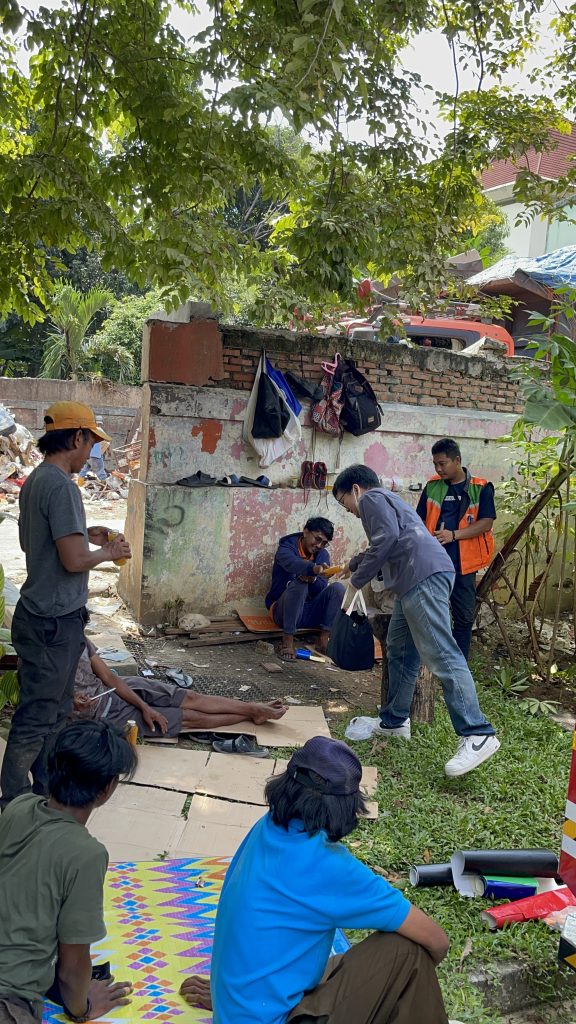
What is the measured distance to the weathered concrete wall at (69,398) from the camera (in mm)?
16578

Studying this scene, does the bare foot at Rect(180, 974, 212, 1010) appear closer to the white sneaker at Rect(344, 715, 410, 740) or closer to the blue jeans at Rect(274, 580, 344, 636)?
the white sneaker at Rect(344, 715, 410, 740)

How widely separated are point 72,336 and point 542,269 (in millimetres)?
11313

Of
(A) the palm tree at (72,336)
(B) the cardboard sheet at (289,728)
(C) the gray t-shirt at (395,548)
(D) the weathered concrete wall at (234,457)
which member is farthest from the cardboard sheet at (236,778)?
(A) the palm tree at (72,336)

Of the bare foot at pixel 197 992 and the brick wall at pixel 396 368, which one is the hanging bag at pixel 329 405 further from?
the bare foot at pixel 197 992

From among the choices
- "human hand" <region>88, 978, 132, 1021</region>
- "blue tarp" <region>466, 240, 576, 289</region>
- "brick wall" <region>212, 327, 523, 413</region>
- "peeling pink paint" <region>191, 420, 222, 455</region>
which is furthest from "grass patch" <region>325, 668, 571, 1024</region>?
"blue tarp" <region>466, 240, 576, 289</region>

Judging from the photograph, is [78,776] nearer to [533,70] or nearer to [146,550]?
[146,550]

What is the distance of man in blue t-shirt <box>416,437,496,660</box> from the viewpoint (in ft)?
19.5

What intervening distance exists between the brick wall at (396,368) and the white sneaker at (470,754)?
13.0 feet

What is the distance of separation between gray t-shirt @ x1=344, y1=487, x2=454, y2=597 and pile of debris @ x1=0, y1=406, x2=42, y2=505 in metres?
11.3

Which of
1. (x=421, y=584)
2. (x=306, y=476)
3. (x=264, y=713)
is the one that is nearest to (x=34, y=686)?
(x=264, y=713)

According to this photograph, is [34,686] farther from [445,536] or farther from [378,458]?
[378,458]

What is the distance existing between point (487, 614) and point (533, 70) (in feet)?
16.8

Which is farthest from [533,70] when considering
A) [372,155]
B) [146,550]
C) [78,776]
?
[78,776]

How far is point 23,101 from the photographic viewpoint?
21.5ft
